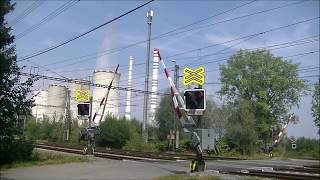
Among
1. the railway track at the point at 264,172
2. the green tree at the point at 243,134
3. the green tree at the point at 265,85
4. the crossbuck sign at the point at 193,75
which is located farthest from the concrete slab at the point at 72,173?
the green tree at the point at 265,85

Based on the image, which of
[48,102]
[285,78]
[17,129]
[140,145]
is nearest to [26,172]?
[17,129]

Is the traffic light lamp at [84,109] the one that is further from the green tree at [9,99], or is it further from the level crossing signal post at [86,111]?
the green tree at [9,99]

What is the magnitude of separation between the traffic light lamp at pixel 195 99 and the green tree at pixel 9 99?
377 inches

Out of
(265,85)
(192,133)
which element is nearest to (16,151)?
(192,133)

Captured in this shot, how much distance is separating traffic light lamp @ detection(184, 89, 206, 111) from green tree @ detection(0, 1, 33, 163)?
31.4 ft

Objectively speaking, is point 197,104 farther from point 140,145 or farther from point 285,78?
point 285,78

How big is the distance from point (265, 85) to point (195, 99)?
5348 cm

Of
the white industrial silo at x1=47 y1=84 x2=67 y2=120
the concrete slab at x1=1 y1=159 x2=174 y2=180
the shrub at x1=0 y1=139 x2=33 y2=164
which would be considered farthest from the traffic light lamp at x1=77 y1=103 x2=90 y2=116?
the white industrial silo at x1=47 y1=84 x2=67 y2=120

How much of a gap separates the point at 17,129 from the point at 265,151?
43.7 metres

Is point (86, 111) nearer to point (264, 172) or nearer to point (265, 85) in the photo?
point (264, 172)

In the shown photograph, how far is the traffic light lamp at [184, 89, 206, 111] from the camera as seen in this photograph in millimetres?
16047

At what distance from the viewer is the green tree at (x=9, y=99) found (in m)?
20.9

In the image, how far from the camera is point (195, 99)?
16125mm

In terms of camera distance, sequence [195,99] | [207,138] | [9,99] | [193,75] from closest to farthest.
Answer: [195,99] < [193,75] < [207,138] < [9,99]
